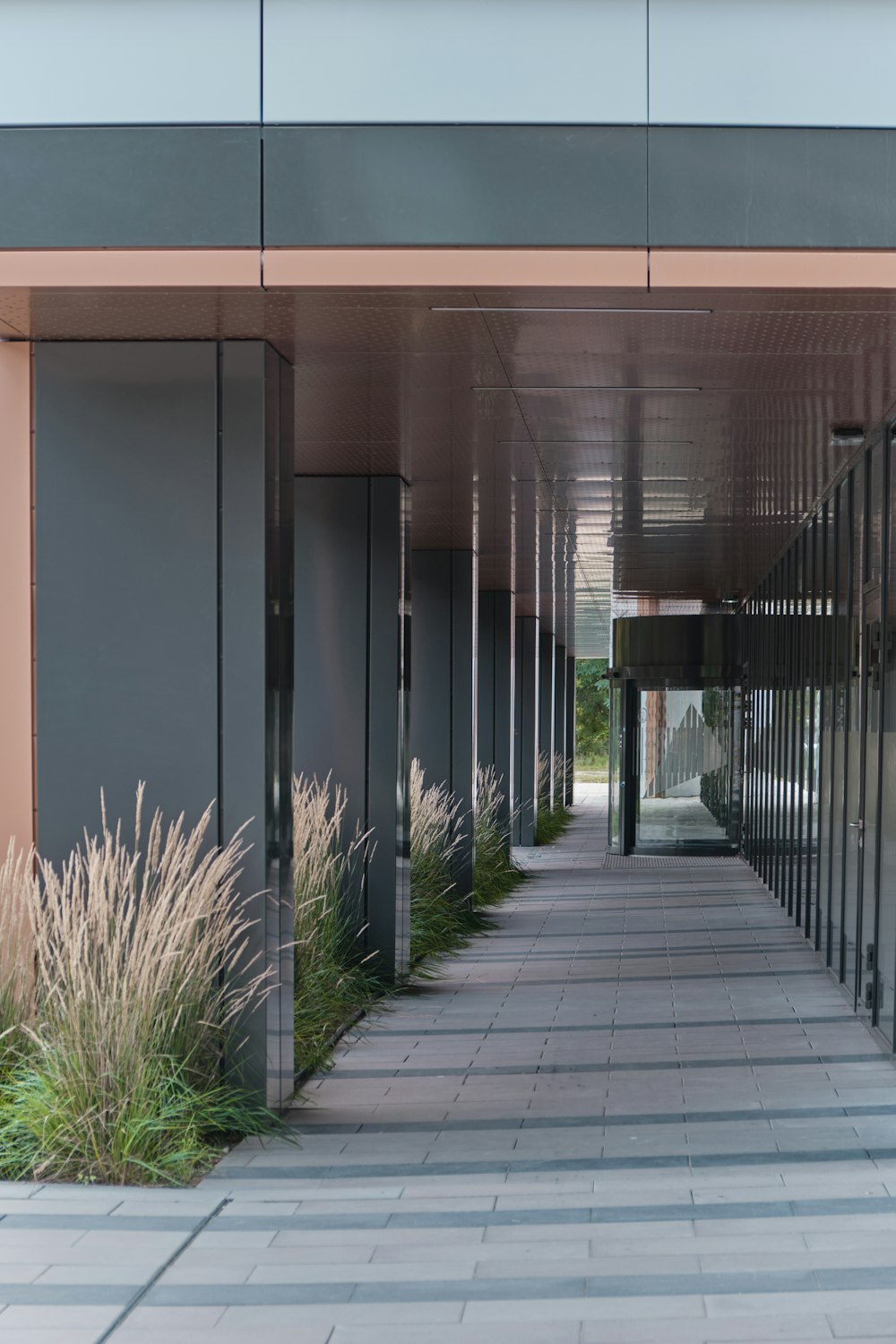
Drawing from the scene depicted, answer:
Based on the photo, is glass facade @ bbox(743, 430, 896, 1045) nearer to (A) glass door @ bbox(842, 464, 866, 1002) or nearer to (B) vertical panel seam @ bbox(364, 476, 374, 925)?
(A) glass door @ bbox(842, 464, 866, 1002)

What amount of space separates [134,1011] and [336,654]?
387 cm

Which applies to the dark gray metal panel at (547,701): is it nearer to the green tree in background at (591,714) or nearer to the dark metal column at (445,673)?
the dark metal column at (445,673)

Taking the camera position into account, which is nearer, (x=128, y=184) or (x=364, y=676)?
(x=128, y=184)

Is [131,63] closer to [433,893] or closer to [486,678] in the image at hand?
[433,893]

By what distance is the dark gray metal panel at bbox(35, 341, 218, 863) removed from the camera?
17.8ft

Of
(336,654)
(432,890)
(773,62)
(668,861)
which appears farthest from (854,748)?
(668,861)

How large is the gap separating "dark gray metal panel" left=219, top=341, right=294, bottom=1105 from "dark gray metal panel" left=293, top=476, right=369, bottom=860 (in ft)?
9.34

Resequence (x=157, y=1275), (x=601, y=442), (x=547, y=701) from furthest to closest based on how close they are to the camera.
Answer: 1. (x=547, y=701)
2. (x=601, y=442)
3. (x=157, y=1275)

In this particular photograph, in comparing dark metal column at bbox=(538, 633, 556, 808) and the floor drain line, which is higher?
dark metal column at bbox=(538, 633, 556, 808)

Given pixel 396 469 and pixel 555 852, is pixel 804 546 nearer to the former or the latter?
pixel 396 469

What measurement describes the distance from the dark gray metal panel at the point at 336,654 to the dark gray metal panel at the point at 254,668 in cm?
285

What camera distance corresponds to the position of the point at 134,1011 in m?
4.75

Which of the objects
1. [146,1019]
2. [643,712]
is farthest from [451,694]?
[146,1019]

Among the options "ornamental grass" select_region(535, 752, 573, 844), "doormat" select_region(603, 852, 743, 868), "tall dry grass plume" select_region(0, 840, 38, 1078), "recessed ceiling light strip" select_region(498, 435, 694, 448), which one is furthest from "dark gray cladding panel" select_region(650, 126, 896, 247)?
"ornamental grass" select_region(535, 752, 573, 844)
